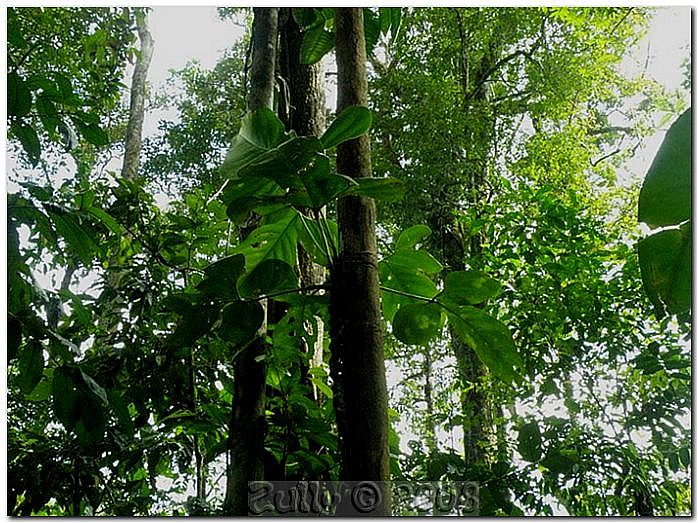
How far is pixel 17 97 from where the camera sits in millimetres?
746

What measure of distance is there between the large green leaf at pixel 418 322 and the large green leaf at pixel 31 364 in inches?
14.5

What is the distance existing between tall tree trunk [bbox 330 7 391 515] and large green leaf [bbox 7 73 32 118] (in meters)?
0.41

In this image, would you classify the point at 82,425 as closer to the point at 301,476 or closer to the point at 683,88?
the point at 301,476

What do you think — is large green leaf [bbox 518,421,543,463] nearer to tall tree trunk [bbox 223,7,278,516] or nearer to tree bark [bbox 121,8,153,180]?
tall tree trunk [bbox 223,7,278,516]

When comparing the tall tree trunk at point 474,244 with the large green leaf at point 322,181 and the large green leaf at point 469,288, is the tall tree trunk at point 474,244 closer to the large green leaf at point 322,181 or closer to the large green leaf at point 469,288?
the large green leaf at point 469,288

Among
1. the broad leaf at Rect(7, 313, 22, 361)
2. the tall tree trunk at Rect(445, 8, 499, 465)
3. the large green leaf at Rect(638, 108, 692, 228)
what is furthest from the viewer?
the tall tree trunk at Rect(445, 8, 499, 465)

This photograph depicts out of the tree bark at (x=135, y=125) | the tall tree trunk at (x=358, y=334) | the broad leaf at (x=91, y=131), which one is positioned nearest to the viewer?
the tall tree trunk at (x=358, y=334)

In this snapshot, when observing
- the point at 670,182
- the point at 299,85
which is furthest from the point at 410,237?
the point at 299,85

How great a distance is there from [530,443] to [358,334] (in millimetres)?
471

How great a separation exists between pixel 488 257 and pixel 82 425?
1032mm

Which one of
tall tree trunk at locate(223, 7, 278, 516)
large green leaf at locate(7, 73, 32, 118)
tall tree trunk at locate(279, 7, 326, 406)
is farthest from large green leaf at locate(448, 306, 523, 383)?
tall tree trunk at locate(279, 7, 326, 406)

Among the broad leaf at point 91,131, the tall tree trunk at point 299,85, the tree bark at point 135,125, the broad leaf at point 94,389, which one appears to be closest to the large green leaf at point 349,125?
the broad leaf at point 94,389

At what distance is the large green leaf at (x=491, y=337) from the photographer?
1.74ft

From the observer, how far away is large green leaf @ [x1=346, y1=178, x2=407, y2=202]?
0.47m
